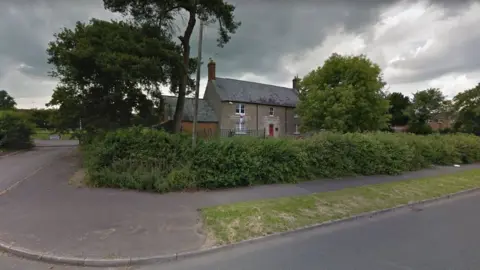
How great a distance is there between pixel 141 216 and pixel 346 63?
31092 millimetres

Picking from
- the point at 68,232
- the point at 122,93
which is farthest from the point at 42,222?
the point at 122,93

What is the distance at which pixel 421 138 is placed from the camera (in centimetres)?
1630

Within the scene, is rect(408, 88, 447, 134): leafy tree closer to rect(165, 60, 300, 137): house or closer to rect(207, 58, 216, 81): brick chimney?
rect(165, 60, 300, 137): house

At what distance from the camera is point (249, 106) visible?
37.7m

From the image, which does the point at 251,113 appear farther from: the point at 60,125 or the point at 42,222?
the point at 42,222

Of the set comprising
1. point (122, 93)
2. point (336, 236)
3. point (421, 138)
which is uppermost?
point (122, 93)

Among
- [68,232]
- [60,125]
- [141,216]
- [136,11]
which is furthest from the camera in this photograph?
[60,125]

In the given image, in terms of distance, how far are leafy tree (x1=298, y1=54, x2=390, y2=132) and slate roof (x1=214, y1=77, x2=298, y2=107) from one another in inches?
326

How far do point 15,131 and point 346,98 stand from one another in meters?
30.9

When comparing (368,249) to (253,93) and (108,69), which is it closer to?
(108,69)

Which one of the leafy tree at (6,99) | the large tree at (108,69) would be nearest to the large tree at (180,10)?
the large tree at (108,69)

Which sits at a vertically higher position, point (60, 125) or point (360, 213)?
point (60, 125)

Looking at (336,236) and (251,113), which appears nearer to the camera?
(336,236)

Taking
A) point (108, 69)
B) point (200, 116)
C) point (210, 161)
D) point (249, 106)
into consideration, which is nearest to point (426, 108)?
point (249, 106)
